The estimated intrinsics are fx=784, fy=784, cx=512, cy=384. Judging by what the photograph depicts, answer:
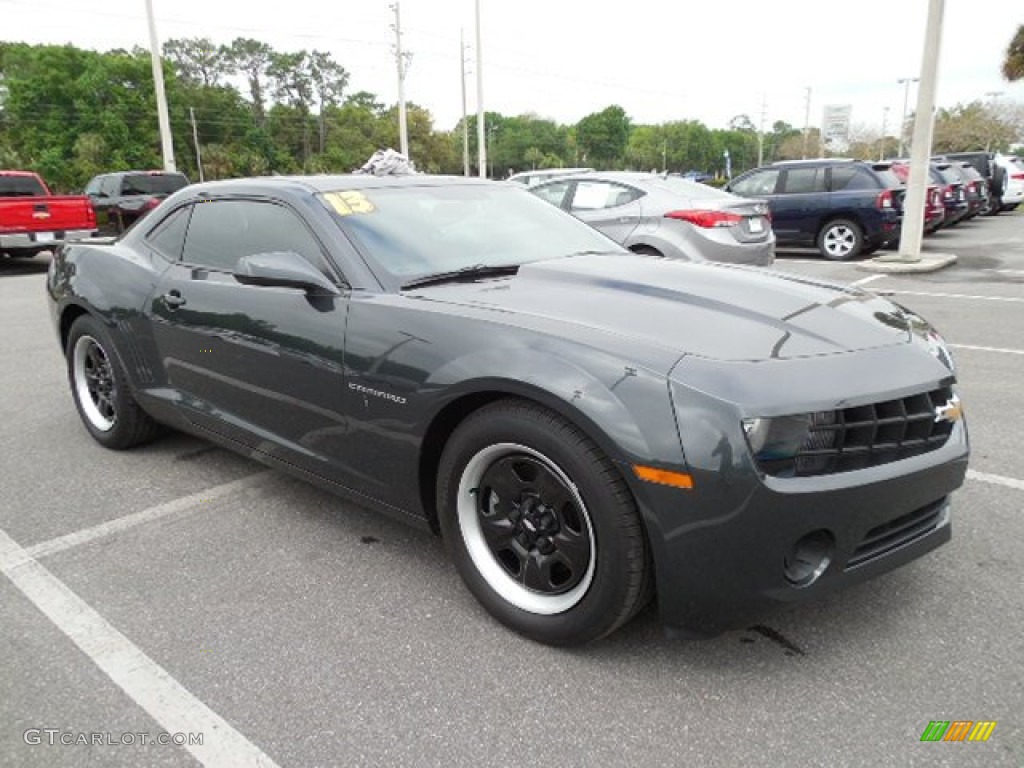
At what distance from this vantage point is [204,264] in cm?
367

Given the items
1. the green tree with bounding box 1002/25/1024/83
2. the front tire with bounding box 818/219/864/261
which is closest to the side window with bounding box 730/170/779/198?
the front tire with bounding box 818/219/864/261

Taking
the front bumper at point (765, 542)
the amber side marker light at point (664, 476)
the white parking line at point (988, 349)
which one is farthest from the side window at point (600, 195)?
the amber side marker light at point (664, 476)

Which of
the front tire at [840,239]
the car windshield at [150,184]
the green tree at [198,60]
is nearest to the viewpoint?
the front tire at [840,239]

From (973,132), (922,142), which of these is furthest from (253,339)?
(973,132)

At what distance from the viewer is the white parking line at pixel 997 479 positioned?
3.62m

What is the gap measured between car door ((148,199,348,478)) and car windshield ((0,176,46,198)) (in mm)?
13074

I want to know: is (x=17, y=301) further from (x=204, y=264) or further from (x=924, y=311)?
(x=924, y=311)

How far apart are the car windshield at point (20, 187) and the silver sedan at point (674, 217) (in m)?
11.2

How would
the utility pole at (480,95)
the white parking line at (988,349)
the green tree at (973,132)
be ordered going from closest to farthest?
the white parking line at (988,349) < the utility pole at (480,95) < the green tree at (973,132)

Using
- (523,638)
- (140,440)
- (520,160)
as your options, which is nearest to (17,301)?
(140,440)

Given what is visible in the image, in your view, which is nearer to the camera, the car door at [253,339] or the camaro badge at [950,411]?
the camaro badge at [950,411]

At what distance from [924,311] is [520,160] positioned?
113 meters

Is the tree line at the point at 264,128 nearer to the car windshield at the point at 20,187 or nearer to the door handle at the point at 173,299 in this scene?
the car windshield at the point at 20,187

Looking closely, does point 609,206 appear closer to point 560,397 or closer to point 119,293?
point 119,293
